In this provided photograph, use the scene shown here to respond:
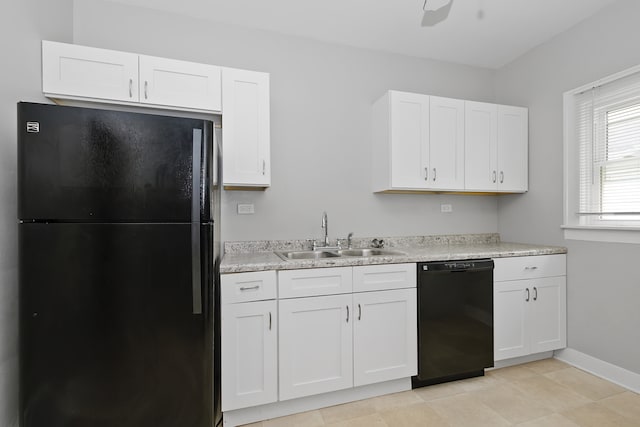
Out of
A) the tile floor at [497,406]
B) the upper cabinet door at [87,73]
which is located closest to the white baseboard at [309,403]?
the tile floor at [497,406]

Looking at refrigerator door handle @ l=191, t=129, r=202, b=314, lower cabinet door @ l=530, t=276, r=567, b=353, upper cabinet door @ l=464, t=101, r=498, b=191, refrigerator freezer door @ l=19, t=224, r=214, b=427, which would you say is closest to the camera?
refrigerator freezer door @ l=19, t=224, r=214, b=427

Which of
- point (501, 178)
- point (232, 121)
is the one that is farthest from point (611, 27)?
point (232, 121)

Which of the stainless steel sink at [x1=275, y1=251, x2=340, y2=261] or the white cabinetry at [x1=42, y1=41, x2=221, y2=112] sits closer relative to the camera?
the white cabinetry at [x1=42, y1=41, x2=221, y2=112]

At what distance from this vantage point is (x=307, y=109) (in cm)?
258

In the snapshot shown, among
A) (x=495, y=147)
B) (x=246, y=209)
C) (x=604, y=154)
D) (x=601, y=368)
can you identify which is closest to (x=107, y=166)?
(x=246, y=209)

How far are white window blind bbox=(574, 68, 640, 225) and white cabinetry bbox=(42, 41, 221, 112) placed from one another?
2832 millimetres

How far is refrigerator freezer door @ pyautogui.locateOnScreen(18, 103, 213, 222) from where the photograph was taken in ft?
4.43

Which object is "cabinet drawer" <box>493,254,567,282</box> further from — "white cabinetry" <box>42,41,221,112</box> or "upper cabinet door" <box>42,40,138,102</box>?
"upper cabinet door" <box>42,40,138,102</box>

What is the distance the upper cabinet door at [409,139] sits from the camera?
2.46 metres

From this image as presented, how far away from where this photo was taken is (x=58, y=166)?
1364 mm

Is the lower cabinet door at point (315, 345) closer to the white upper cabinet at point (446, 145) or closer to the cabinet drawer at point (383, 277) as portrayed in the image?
the cabinet drawer at point (383, 277)

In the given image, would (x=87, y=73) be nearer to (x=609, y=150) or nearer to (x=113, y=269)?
(x=113, y=269)

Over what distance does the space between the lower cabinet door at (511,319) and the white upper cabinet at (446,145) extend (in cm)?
88

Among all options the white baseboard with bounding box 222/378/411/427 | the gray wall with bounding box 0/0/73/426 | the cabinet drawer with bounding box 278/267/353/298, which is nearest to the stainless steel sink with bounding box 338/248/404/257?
the cabinet drawer with bounding box 278/267/353/298
